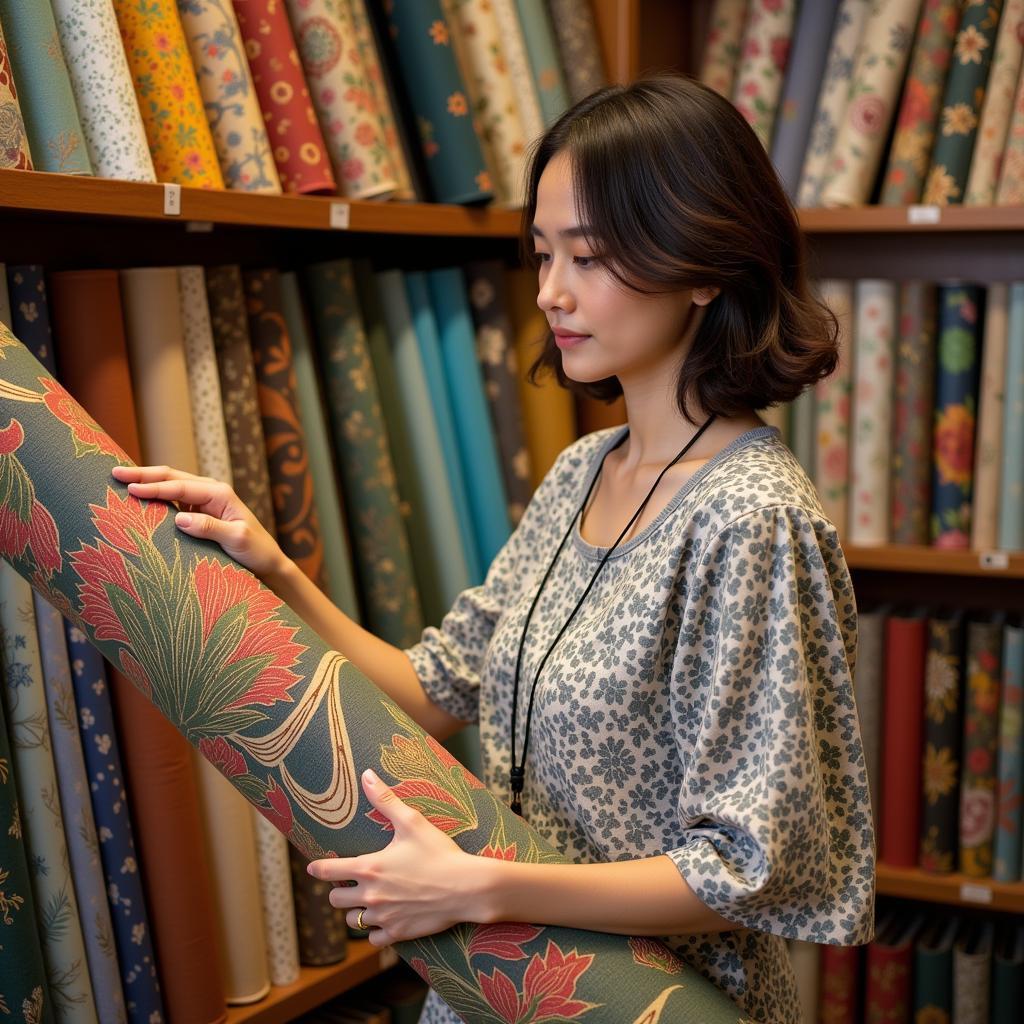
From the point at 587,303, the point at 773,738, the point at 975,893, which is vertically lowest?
the point at 975,893

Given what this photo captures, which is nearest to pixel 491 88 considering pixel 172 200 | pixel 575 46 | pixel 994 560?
pixel 575 46

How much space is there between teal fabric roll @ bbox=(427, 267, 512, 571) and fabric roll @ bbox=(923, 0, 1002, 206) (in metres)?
0.78

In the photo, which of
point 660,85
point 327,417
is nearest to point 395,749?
point 660,85

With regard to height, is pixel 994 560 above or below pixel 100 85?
below

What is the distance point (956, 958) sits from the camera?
6.57ft

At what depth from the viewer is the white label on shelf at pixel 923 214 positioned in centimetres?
182

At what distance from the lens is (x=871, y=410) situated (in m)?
1.98

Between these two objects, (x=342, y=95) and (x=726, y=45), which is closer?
(x=342, y=95)

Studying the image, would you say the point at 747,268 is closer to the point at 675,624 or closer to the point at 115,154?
the point at 675,624

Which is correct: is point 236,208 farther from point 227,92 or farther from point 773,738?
point 773,738

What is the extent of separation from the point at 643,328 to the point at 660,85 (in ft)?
0.73

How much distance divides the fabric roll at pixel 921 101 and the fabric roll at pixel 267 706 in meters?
1.38

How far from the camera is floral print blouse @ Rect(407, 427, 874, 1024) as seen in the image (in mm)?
959

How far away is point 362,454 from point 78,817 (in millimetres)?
598
